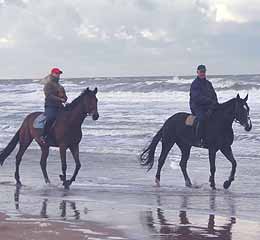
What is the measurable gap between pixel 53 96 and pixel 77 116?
2.10 ft

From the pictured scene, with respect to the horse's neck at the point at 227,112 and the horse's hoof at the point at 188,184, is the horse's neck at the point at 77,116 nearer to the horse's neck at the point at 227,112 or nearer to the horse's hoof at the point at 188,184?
the horse's hoof at the point at 188,184

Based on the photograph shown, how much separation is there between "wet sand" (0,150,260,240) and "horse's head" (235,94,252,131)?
3.76 feet

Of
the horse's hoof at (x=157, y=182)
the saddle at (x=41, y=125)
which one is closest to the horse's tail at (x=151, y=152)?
the horse's hoof at (x=157, y=182)

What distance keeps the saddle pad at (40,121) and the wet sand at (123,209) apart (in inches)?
41.8

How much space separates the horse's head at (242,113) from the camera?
12523 millimetres

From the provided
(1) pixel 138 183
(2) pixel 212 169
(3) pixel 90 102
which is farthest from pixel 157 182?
(3) pixel 90 102

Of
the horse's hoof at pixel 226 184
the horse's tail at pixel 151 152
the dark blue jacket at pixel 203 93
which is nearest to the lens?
the horse's hoof at pixel 226 184

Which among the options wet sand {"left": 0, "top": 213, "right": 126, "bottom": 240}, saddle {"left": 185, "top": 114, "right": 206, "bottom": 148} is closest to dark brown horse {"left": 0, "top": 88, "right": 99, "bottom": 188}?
saddle {"left": 185, "top": 114, "right": 206, "bottom": 148}

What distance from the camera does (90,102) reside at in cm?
1268

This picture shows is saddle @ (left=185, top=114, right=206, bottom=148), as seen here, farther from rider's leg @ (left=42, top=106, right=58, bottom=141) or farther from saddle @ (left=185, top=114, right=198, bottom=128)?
rider's leg @ (left=42, top=106, right=58, bottom=141)

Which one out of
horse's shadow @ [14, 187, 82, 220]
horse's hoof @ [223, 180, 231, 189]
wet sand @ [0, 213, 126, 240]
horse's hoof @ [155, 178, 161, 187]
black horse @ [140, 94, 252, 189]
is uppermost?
black horse @ [140, 94, 252, 189]

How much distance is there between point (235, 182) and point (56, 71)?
3950mm

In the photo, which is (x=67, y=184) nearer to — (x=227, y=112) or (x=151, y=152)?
(x=151, y=152)

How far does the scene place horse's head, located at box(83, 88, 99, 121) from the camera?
1260cm
